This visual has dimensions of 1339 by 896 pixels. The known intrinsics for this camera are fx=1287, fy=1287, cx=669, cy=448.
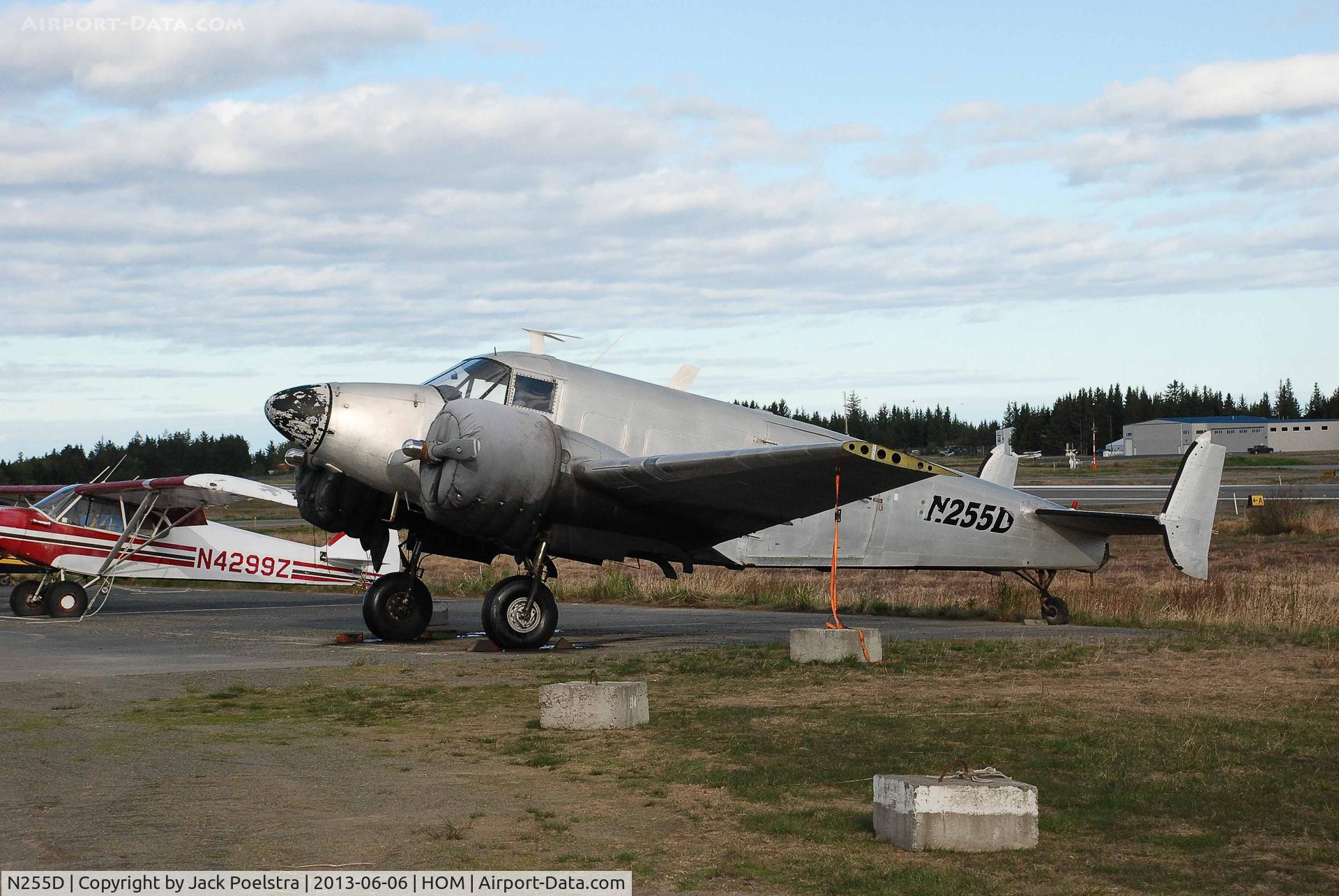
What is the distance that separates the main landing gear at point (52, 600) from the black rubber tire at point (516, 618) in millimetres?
12253

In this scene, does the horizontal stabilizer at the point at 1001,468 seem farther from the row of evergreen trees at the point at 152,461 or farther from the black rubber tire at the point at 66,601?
the row of evergreen trees at the point at 152,461

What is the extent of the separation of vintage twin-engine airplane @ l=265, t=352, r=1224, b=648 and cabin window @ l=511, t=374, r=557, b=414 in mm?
20

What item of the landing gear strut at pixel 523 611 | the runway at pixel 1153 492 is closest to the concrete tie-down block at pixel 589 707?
the landing gear strut at pixel 523 611

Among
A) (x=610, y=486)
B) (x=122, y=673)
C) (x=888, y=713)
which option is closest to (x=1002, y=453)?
(x=610, y=486)

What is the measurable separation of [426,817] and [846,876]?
2442 millimetres

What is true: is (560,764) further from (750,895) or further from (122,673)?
(122,673)

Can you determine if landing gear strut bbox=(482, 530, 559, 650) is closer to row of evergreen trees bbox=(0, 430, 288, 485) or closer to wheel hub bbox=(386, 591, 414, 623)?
wheel hub bbox=(386, 591, 414, 623)

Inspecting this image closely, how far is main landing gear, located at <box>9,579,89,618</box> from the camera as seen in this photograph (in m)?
24.9

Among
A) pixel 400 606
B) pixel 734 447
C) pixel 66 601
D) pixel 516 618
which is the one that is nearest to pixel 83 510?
pixel 66 601

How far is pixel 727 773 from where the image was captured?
834 cm

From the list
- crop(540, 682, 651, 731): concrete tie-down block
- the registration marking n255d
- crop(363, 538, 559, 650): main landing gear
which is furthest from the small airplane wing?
crop(540, 682, 651, 731): concrete tie-down block

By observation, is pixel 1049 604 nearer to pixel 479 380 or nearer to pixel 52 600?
pixel 479 380

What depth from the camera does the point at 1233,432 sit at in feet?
509

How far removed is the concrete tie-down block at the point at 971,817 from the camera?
20.9 feet
